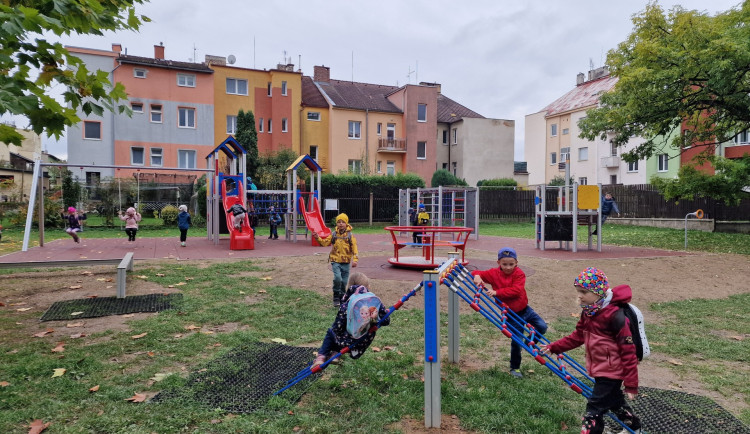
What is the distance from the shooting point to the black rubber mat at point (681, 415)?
363 cm

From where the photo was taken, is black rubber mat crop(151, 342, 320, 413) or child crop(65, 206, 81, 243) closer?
black rubber mat crop(151, 342, 320, 413)

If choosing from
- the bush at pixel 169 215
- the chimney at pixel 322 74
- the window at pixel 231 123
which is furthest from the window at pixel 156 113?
the chimney at pixel 322 74

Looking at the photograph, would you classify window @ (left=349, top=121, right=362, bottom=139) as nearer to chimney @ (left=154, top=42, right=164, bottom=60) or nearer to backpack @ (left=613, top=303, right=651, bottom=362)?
chimney @ (left=154, top=42, right=164, bottom=60)

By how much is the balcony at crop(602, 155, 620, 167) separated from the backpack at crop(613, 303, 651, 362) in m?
40.9

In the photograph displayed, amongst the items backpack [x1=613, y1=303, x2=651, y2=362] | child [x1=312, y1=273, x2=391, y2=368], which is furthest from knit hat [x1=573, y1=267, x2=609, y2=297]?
child [x1=312, y1=273, x2=391, y2=368]

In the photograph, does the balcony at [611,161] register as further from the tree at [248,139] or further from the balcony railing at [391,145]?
the tree at [248,139]

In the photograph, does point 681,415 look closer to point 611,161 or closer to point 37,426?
point 37,426

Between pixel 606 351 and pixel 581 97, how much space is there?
46.6 metres

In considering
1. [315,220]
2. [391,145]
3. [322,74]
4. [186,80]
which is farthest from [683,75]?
[322,74]

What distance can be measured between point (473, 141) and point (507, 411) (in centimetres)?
4246

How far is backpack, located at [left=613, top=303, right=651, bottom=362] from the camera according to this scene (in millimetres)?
3203

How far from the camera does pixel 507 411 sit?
12.6 feet

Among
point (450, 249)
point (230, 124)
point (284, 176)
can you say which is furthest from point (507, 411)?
point (230, 124)

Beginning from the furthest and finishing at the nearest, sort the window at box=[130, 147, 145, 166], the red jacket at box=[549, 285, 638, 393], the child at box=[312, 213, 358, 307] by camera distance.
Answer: the window at box=[130, 147, 145, 166] → the child at box=[312, 213, 358, 307] → the red jacket at box=[549, 285, 638, 393]
